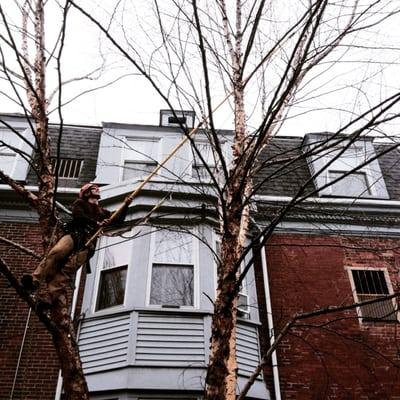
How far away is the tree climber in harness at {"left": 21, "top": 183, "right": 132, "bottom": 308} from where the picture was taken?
4.00 m

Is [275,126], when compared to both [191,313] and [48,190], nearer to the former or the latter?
[48,190]

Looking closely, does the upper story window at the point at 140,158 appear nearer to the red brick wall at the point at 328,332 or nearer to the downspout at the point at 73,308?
the downspout at the point at 73,308

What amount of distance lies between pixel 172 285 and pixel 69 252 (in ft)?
13.3

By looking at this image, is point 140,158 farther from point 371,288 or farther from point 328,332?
point 371,288

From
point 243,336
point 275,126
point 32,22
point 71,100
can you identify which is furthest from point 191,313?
point 32,22

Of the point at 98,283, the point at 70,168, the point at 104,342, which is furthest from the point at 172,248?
the point at 70,168

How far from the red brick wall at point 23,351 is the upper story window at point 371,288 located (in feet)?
19.8

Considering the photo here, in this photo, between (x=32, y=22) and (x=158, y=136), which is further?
(x=158, y=136)

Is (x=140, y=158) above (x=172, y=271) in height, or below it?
above

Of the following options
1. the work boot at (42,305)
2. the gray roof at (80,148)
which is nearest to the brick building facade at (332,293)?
the work boot at (42,305)

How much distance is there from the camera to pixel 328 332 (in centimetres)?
846

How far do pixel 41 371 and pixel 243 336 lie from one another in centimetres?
357

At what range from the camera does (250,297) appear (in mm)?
8805

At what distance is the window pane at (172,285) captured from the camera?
815 centimetres
